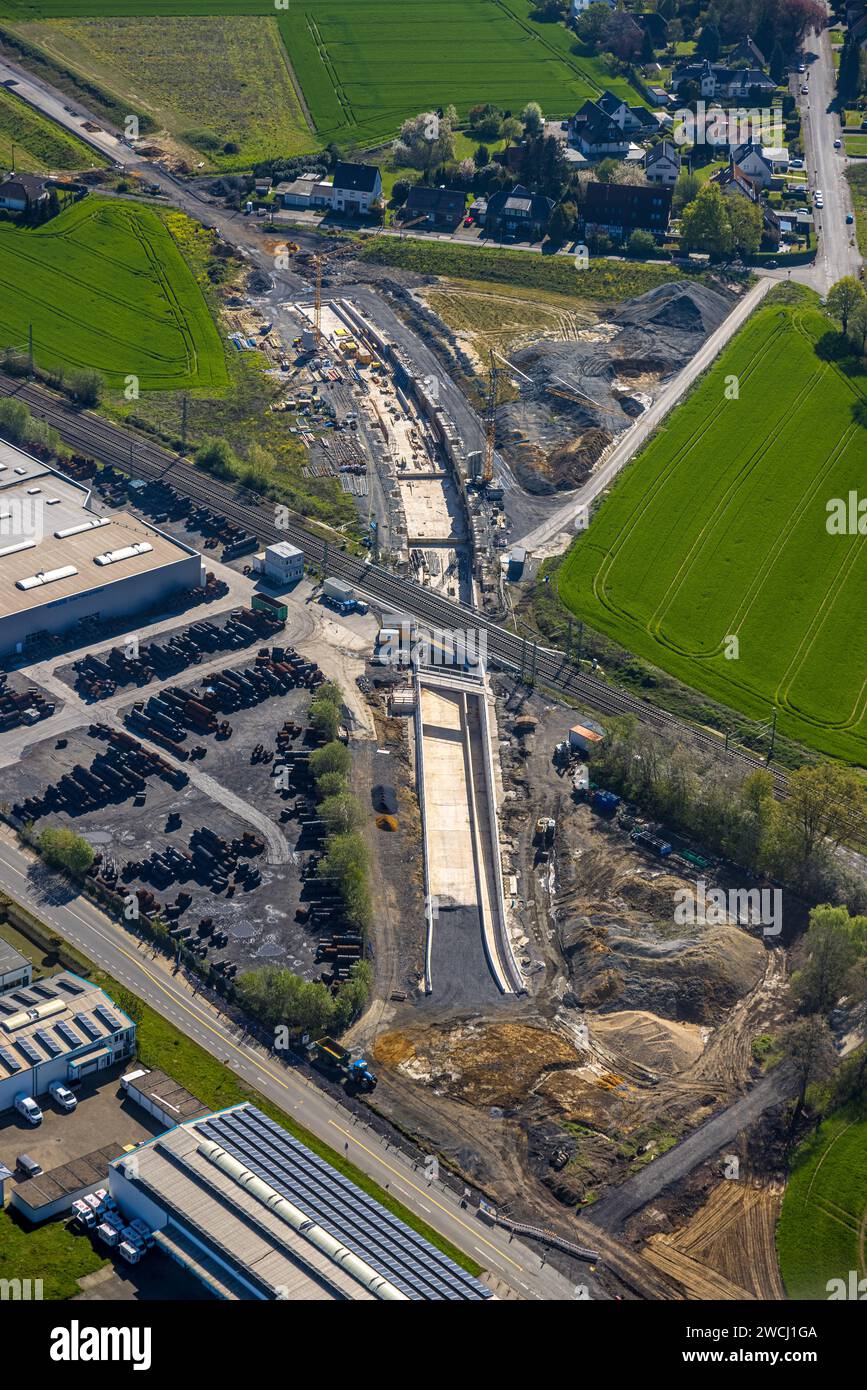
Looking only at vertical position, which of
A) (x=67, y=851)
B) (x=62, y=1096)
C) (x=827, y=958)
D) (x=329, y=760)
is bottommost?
(x=62, y=1096)

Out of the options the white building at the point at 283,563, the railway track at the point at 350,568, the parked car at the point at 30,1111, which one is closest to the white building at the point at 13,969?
the parked car at the point at 30,1111

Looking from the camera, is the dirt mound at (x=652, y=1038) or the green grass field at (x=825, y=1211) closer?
the green grass field at (x=825, y=1211)

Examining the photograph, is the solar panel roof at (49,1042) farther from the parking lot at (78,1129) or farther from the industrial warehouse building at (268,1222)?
the industrial warehouse building at (268,1222)

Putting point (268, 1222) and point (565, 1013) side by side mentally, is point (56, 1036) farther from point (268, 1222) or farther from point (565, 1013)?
point (565, 1013)

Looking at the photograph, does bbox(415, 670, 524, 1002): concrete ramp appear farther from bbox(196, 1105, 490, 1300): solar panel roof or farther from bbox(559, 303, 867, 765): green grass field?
bbox(196, 1105, 490, 1300): solar panel roof

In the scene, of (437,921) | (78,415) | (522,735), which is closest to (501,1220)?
(437,921)

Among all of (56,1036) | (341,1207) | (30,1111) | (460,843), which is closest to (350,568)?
(460,843)

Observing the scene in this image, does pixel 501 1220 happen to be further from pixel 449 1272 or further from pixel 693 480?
pixel 693 480
